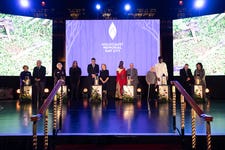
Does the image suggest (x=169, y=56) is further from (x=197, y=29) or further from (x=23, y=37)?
(x=23, y=37)

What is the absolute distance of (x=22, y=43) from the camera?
483 inches

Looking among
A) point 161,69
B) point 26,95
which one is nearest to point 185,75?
point 161,69

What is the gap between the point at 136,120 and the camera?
244 inches

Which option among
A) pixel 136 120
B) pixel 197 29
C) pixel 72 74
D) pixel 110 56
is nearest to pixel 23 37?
pixel 72 74

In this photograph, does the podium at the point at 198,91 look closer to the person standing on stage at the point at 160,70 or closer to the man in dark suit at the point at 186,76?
the person standing on stage at the point at 160,70

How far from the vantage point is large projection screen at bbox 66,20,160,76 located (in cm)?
1275

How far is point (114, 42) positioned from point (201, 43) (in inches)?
131

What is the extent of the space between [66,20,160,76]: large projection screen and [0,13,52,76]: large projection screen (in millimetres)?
856

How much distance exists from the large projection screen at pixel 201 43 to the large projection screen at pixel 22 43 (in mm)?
5055

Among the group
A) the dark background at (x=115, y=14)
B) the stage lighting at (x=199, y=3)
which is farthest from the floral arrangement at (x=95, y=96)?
the stage lighting at (x=199, y=3)

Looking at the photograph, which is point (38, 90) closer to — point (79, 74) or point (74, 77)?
point (74, 77)

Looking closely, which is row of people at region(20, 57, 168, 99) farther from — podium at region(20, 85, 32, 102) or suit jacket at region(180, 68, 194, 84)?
suit jacket at region(180, 68, 194, 84)

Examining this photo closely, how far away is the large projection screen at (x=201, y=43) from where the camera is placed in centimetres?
Answer: 1217

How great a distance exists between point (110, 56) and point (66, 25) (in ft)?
Result: 7.08
